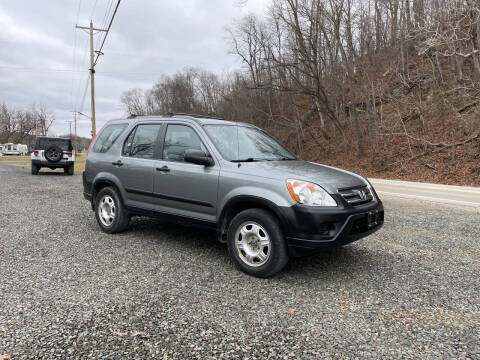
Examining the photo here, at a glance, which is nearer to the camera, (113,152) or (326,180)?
(326,180)

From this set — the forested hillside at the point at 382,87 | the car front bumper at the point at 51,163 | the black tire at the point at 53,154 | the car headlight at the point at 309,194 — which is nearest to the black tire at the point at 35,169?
the car front bumper at the point at 51,163

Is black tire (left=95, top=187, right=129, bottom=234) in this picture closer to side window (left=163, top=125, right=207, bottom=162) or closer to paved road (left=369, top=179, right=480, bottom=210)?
side window (left=163, top=125, right=207, bottom=162)

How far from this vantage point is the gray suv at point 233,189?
3.45 meters

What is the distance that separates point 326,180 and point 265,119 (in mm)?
26113

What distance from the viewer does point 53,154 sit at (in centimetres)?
1633

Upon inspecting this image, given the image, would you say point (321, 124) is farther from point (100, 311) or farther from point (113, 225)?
point (100, 311)

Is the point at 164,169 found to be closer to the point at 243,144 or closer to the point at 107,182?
the point at 243,144

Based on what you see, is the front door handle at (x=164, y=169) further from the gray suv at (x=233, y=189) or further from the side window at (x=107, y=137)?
the side window at (x=107, y=137)

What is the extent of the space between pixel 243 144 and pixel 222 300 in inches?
83.0

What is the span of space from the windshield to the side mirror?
8.5 inches

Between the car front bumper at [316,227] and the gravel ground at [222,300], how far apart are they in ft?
1.57

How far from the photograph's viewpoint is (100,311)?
115 inches

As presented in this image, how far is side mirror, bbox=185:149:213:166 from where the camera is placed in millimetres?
4027

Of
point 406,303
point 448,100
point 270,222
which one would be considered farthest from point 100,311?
point 448,100
